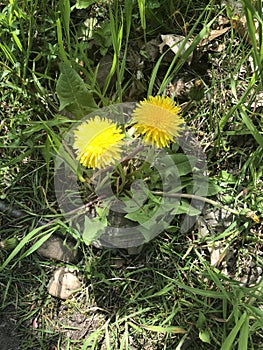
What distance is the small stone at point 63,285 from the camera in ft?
4.59

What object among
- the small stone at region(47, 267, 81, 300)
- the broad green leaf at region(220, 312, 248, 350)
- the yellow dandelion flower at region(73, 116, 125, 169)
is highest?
the yellow dandelion flower at region(73, 116, 125, 169)

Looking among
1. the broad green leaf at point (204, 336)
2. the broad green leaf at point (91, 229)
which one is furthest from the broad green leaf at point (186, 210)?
the broad green leaf at point (204, 336)

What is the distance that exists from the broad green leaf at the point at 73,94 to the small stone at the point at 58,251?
41 cm

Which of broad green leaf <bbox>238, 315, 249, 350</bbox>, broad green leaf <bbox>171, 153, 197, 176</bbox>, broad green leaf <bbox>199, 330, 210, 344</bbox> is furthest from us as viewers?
broad green leaf <bbox>171, 153, 197, 176</bbox>

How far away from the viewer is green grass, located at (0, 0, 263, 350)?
1346 millimetres

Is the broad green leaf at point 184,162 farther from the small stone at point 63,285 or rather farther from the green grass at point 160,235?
the small stone at point 63,285

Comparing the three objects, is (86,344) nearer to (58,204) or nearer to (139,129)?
(58,204)

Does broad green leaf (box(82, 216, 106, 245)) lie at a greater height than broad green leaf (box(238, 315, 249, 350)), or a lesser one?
greater

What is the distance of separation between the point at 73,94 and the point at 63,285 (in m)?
0.60

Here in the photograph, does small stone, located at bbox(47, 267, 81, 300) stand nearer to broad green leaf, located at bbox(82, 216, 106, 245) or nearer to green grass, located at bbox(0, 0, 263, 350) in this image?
green grass, located at bbox(0, 0, 263, 350)

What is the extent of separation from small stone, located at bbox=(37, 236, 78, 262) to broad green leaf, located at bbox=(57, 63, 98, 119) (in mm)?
411

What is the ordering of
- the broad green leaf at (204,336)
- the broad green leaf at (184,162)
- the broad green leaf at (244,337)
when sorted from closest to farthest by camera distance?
the broad green leaf at (244,337), the broad green leaf at (204,336), the broad green leaf at (184,162)

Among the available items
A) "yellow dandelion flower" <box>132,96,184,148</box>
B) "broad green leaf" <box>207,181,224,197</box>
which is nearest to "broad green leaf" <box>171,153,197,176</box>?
"broad green leaf" <box>207,181,224,197</box>

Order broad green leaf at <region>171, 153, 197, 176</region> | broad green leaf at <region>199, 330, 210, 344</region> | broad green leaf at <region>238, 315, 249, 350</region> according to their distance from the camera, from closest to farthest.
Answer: broad green leaf at <region>238, 315, 249, 350</region>
broad green leaf at <region>199, 330, 210, 344</region>
broad green leaf at <region>171, 153, 197, 176</region>
